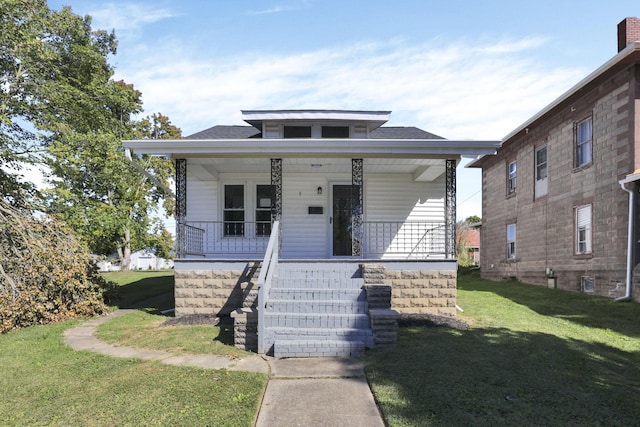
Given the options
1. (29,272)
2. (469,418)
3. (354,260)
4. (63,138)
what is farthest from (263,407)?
(63,138)

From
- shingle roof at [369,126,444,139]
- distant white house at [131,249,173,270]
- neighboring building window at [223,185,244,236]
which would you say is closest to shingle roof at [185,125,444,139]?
shingle roof at [369,126,444,139]

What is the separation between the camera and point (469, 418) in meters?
3.50

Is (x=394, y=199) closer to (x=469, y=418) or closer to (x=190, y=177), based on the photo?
(x=190, y=177)

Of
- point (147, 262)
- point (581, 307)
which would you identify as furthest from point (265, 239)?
point (147, 262)

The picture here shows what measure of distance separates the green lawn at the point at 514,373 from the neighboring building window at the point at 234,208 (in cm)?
540

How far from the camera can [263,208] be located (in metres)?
10.5

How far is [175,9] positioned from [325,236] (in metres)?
6.50

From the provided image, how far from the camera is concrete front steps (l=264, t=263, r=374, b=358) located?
5.52 meters

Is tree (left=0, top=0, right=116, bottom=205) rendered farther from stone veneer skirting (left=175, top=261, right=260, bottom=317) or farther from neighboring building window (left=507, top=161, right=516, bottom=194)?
neighboring building window (left=507, top=161, right=516, bottom=194)

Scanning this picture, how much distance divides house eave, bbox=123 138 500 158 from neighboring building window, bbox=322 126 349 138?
2788mm

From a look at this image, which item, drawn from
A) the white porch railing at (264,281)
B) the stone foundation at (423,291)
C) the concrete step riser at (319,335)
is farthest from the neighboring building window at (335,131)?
the concrete step riser at (319,335)

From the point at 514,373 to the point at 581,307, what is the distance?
6.00 meters

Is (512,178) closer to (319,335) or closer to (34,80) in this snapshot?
(319,335)

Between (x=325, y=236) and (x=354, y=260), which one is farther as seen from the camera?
(x=325, y=236)
